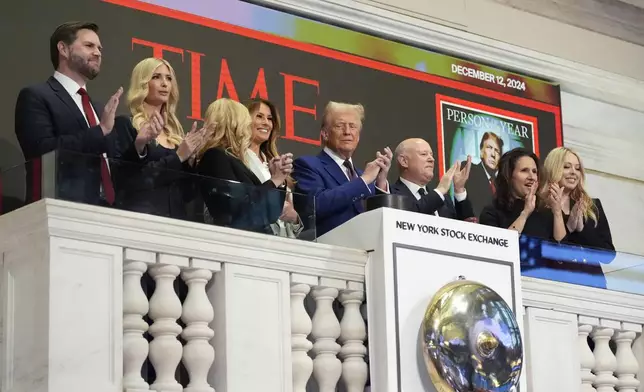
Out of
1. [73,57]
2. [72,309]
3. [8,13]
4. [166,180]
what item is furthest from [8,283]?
[8,13]

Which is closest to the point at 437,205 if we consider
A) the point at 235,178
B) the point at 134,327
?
the point at 235,178

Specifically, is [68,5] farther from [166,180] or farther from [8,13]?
[166,180]

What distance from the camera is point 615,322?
16.4 ft

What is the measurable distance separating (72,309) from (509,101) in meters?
4.89

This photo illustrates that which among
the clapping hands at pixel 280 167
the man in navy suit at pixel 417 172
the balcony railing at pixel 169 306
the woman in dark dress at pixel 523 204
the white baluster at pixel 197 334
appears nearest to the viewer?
the balcony railing at pixel 169 306

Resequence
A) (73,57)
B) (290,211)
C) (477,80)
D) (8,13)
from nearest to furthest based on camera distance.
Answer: (290,211) → (73,57) → (8,13) → (477,80)

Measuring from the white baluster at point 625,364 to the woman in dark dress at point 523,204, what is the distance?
515mm

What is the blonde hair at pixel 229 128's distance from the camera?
14.7 ft

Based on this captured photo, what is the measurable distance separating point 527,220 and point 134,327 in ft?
7.76

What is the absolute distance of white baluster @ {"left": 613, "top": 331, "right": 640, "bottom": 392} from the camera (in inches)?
195

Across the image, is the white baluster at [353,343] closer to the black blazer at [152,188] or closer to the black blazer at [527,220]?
the black blazer at [152,188]

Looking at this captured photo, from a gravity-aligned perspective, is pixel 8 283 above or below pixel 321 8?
below

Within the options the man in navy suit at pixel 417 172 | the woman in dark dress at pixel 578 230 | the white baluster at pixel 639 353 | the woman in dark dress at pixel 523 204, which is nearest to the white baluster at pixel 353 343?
the woman in dark dress at pixel 578 230

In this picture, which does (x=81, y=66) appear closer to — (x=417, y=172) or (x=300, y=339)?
(x=300, y=339)
